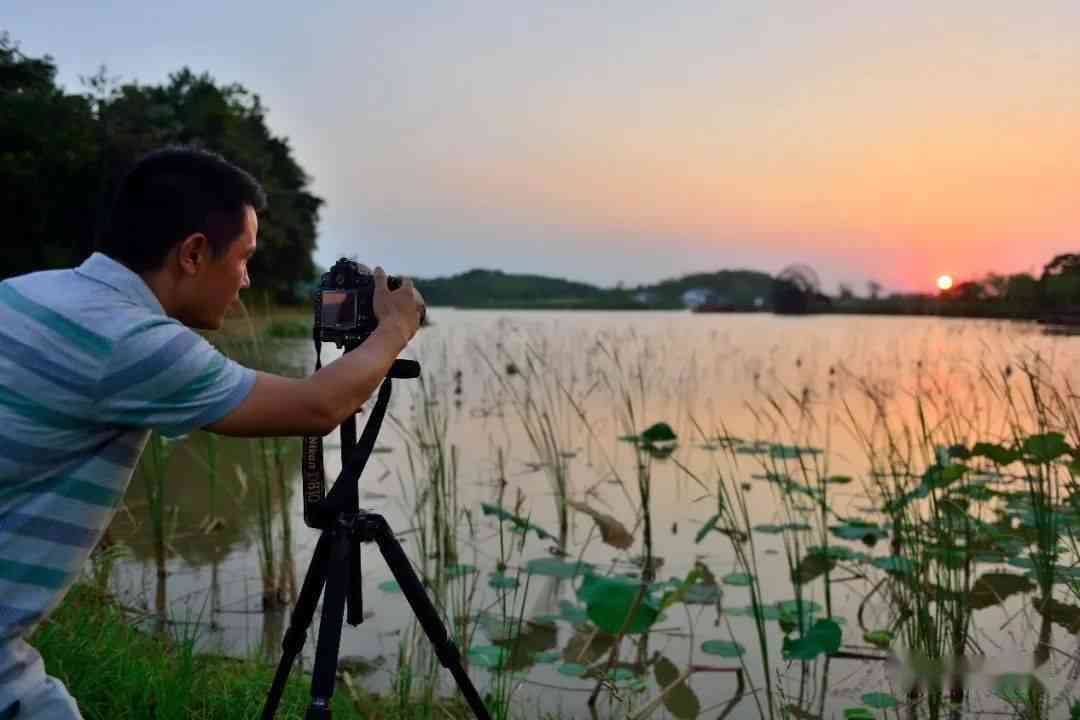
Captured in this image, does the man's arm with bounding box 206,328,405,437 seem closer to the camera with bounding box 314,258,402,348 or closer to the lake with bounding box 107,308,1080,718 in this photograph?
the camera with bounding box 314,258,402,348

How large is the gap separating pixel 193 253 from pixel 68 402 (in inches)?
10.5

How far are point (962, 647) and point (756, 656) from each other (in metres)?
0.71

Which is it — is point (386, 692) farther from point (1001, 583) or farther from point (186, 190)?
point (1001, 583)

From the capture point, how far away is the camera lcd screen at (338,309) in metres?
1.34

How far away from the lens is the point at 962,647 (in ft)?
8.21

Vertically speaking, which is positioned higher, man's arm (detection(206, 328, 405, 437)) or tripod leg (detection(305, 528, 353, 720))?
man's arm (detection(206, 328, 405, 437))

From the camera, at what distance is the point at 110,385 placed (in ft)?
3.35

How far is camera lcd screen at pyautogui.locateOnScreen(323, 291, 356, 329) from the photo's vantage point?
1.34 meters

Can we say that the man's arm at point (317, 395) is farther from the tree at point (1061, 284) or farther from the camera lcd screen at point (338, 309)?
the tree at point (1061, 284)

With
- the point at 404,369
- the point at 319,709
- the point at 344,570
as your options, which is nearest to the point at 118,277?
the point at 404,369

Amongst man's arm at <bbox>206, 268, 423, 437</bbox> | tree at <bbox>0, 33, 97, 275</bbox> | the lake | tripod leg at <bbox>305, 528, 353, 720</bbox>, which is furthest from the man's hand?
tree at <bbox>0, 33, 97, 275</bbox>

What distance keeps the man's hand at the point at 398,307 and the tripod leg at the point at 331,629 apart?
357 mm

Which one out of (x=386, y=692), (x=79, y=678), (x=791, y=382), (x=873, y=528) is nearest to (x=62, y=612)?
(x=79, y=678)

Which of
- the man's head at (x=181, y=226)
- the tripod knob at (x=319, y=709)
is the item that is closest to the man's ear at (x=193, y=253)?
the man's head at (x=181, y=226)
